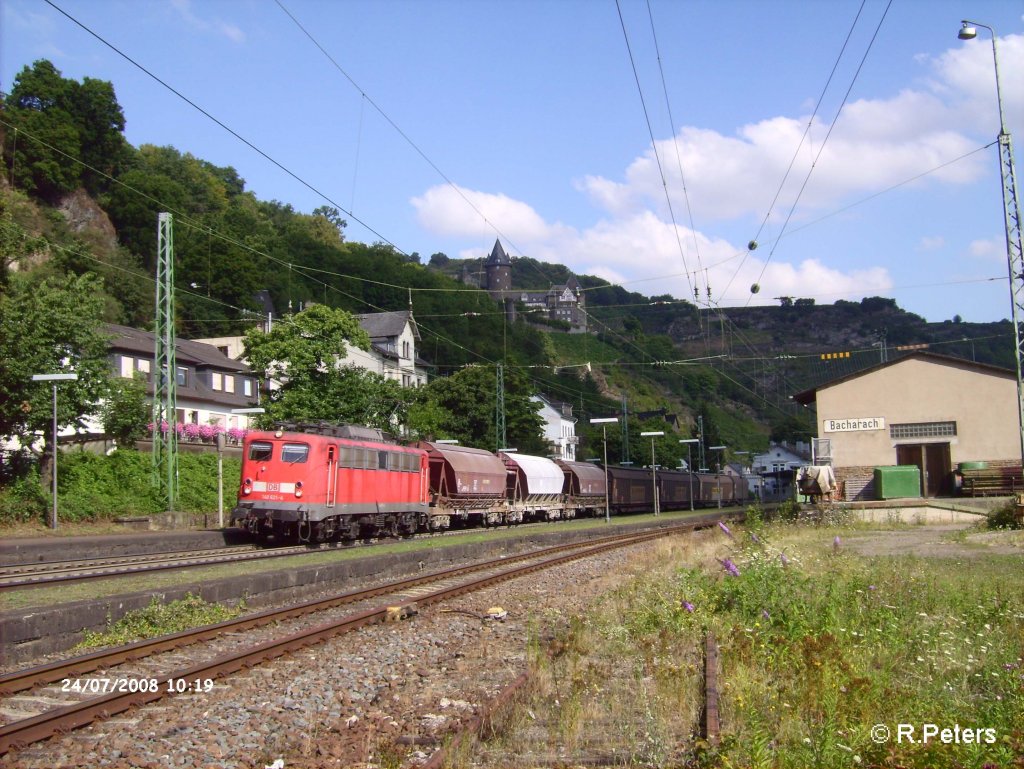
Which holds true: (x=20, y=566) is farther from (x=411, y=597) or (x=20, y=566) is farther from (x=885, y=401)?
(x=885, y=401)

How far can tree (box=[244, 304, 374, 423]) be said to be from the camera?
50906mm

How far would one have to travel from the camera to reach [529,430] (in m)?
83.6

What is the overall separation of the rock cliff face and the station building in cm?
6733

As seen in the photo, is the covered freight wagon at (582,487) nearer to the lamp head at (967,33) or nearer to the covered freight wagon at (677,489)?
the covered freight wagon at (677,489)

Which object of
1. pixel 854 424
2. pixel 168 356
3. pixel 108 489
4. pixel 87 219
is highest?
pixel 87 219

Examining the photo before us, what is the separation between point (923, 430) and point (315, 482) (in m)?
29.5

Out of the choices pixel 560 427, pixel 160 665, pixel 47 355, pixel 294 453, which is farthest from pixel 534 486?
pixel 560 427

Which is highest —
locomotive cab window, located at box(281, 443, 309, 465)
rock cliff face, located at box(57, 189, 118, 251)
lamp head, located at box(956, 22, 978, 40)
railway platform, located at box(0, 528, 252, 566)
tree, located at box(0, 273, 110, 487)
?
rock cliff face, located at box(57, 189, 118, 251)

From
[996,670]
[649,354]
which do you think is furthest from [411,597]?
[649,354]

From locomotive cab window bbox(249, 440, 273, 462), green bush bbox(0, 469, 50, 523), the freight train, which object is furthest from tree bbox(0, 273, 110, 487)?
locomotive cab window bbox(249, 440, 273, 462)

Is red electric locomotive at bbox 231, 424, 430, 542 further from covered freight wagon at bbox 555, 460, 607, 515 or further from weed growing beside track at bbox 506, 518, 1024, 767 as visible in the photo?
covered freight wagon at bbox 555, 460, 607, 515

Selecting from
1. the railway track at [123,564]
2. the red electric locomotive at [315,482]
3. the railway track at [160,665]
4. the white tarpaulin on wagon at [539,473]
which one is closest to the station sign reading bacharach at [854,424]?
the white tarpaulin on wagon at [539,473]

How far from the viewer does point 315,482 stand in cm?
2417

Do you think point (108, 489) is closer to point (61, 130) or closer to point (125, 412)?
point (125, 412)
